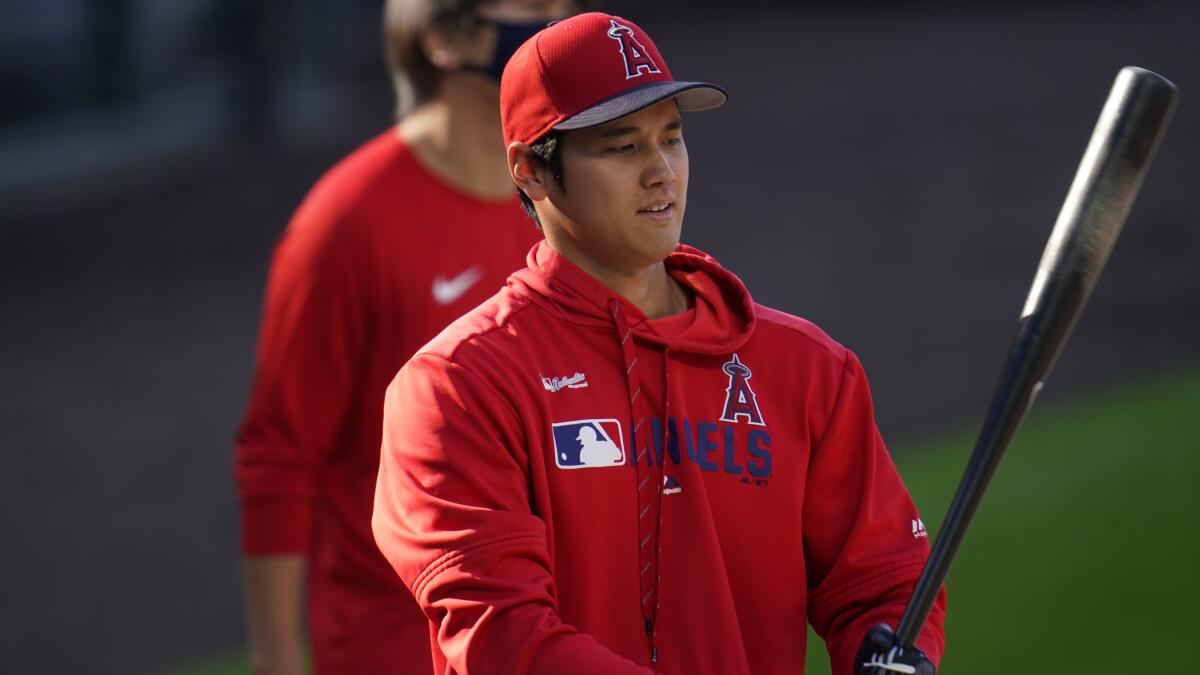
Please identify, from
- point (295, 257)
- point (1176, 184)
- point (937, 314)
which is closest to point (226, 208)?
point (937, 314)

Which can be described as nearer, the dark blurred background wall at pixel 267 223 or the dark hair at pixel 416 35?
the dark hair at pixel 416 35

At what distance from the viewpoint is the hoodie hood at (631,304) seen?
2.51 metres

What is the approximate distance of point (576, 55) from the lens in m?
2.50

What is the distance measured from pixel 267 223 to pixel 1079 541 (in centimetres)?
732

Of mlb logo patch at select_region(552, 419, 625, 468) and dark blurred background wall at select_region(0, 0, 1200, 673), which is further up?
mlb logo patch at select_region(552, 419, 625, 468)

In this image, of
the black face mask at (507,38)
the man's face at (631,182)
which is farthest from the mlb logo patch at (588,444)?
the black face mask at (507,38)

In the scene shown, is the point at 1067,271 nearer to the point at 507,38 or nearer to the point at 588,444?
the point at 588,444

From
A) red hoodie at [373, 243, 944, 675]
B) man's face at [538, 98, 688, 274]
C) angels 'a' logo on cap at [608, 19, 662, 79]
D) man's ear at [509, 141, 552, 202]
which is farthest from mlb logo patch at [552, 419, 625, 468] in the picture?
angels 'a' logo on cap at [608, 19, 662, 79]

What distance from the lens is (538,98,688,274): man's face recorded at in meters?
2.47

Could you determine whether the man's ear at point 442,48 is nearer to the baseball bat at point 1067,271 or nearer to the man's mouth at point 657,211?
the man's mouth at point 657,211

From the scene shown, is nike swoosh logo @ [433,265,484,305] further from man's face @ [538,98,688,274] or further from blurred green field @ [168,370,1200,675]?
blurred green field @ [168,370,1200,675]

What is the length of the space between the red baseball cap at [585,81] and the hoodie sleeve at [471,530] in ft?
1.29

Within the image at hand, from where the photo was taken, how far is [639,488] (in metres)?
2.44

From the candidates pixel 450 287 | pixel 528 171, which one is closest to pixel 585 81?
pixel 528 171
